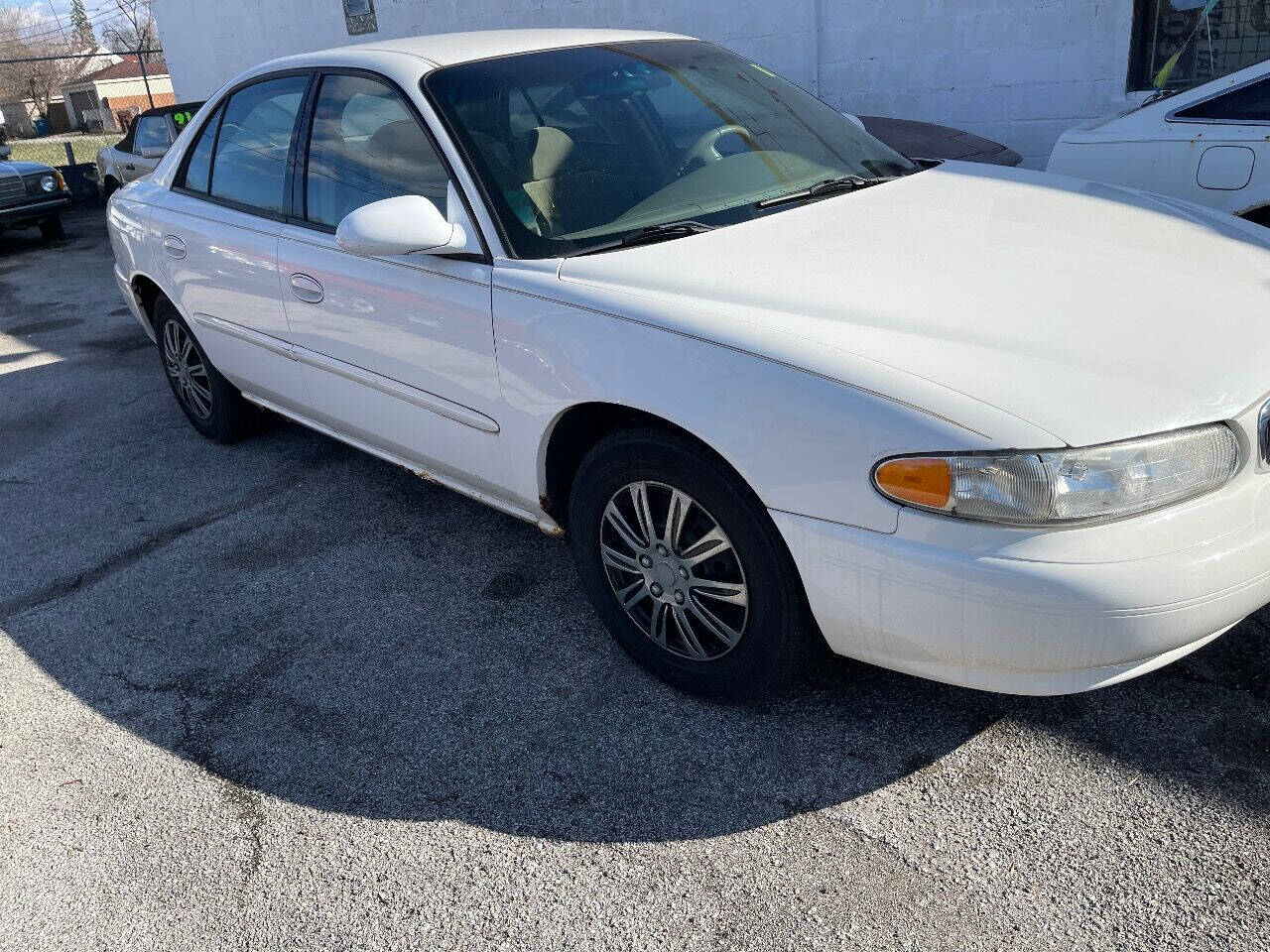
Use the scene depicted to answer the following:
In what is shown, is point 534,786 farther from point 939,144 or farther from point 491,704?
point 939,144

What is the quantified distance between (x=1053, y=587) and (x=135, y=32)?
56.4 metres

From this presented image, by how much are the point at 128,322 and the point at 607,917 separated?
7.24 metres

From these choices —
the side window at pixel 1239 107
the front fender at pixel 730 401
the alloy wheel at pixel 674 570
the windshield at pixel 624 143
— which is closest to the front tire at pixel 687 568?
the alloy wheel at pixel 674 570

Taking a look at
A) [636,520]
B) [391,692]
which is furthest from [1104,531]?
[391,692]

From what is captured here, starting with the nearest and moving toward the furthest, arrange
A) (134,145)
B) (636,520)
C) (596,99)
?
(636,520) → (596,99) → (134,145)

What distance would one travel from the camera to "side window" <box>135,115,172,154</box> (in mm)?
12797

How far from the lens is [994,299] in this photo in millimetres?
2455

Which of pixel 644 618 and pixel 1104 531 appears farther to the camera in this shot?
pixel 644 618

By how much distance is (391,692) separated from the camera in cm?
306

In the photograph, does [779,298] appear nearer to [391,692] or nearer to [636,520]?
[636,520]

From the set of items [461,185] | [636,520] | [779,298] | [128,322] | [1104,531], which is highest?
[461,185]

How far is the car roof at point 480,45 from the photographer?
3.48m

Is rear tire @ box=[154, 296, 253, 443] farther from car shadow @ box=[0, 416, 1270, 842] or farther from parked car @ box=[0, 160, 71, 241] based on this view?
parked car @ box=[0, 160, 71, 241]

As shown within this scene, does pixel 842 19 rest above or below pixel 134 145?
above
